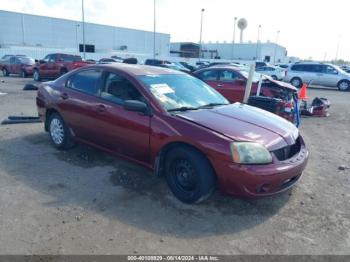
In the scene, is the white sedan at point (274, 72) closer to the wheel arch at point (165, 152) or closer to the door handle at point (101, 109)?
the door handle at point (101, 109)

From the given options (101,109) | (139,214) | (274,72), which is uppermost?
(101,109)

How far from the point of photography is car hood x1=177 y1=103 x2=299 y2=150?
358cm

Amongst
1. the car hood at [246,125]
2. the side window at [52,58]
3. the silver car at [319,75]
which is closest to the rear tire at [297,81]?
the silver car at [319,75]

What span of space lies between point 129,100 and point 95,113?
80 cm

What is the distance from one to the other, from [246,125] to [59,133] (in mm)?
3381

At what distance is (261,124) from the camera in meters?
4.00

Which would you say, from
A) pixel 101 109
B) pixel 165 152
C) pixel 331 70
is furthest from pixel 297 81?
pixel 165 152

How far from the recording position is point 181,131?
3.66m

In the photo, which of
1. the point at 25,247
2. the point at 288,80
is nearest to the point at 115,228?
the point at 25,247

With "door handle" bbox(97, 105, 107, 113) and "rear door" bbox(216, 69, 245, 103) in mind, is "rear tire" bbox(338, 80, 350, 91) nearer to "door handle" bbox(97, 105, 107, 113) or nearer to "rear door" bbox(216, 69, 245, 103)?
"rear door" bbox(216, 69, 245, 103)

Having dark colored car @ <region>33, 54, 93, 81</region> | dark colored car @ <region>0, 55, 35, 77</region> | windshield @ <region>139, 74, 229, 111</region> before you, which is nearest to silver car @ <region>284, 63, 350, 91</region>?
dark colored car @ <region>33, 54, 93, 81</region>

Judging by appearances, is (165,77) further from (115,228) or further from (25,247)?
(25,247)

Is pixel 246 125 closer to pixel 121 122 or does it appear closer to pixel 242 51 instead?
pixel 121 122

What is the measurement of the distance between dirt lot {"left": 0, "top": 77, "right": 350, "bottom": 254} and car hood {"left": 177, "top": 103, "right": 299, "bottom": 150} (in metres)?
0.82
